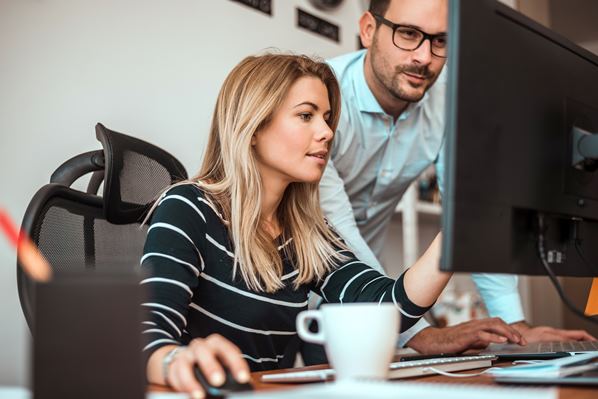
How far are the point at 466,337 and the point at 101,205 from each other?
2.21 feet

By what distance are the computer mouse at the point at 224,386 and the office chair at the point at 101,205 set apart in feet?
1.68

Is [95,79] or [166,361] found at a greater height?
[95,79]

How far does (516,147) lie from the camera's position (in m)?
0.81

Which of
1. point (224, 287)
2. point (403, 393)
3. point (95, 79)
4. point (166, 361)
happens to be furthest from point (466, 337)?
point (95, 79)

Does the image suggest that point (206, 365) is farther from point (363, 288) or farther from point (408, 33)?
point (408, 33)

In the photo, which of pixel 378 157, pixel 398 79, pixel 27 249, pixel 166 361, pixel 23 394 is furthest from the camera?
pixel 378 157

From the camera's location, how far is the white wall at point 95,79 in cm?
151

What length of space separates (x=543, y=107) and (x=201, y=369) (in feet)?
1.67

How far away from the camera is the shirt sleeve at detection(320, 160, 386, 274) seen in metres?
1.57

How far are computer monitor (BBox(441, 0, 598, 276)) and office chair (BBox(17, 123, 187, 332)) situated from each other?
627 mm

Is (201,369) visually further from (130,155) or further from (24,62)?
(24,62)

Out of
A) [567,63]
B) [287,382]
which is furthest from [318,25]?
[287,382]

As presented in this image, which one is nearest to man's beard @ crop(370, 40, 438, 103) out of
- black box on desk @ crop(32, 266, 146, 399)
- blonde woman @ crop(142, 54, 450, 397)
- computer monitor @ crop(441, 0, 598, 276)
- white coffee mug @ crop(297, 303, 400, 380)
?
blonde woman @ crop(142, 54, 450, 397)

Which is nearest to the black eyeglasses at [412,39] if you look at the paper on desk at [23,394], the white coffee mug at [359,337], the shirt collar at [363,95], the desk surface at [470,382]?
the shirt collar at [363,95]
